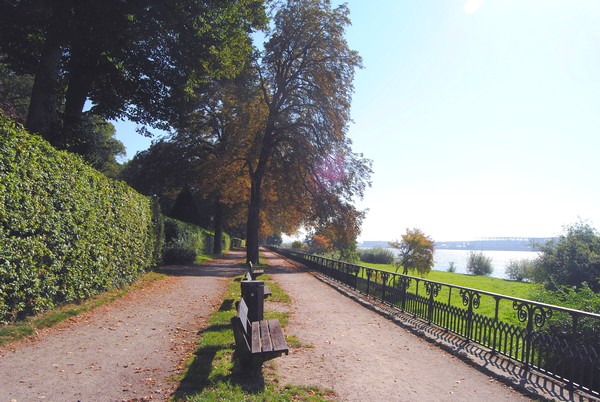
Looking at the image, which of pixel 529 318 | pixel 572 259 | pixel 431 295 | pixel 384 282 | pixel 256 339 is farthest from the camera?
pixel 572 259

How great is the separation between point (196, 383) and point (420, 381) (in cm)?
273

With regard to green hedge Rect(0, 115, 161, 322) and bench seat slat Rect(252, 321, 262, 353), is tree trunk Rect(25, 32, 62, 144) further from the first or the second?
bench seat slat Rect(252, 321, 262, 353)

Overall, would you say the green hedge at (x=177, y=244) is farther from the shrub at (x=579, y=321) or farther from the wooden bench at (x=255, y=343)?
the shrub at (x=579, y=321)

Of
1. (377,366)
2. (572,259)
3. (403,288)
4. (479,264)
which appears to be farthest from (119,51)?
(479,264)

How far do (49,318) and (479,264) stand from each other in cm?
5510

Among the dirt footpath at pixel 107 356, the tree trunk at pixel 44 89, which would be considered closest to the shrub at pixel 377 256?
the tree trunk at pixel 44 89

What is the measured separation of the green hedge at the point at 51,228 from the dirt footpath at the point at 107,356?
76 centimetres

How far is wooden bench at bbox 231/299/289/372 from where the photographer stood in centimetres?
457

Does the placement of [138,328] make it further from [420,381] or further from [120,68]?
[120,68]

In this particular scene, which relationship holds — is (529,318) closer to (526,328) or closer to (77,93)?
(526,328)

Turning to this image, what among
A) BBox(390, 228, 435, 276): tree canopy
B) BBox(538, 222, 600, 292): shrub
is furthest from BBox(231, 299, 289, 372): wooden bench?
BBox(390, 228, 435, 276): tree canopy

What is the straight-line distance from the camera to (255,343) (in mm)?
4832

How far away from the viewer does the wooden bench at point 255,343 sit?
4.57 metres

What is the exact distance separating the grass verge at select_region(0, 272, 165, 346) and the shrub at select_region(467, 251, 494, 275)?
51769mm
